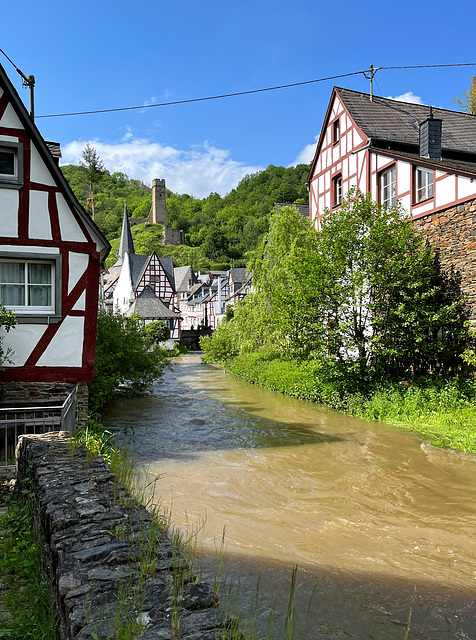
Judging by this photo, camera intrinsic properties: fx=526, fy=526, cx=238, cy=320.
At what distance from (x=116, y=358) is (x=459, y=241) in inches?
405

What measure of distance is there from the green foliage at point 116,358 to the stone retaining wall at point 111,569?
30.0 ft

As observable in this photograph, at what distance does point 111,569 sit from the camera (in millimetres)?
3320

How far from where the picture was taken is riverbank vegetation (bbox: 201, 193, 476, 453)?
1420 cm

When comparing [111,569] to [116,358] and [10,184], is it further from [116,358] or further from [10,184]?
[116,358]

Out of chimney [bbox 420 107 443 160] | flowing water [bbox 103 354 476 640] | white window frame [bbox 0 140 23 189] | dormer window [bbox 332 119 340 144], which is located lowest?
flowing water [bbox 103 354 476 640]

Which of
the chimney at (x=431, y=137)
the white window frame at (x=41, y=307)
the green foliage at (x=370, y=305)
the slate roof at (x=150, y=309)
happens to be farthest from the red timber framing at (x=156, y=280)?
the white window frame at (x=41, y=307)

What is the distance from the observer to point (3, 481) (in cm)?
750

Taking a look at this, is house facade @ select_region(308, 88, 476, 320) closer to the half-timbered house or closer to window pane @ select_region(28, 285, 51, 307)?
window pane @ select_region(28, 285, 51, 307)

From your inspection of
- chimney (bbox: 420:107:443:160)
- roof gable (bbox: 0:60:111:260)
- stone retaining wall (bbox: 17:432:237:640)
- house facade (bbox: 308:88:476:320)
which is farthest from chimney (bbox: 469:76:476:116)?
stone retaining wall (bbox: 17:432:237:640)

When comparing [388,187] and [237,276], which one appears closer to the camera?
[388,187]

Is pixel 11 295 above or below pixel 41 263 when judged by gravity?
below

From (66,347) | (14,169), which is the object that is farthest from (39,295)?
(14,169)

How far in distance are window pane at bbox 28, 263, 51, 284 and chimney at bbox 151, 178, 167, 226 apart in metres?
122

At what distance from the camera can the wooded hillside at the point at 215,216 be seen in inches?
4198
